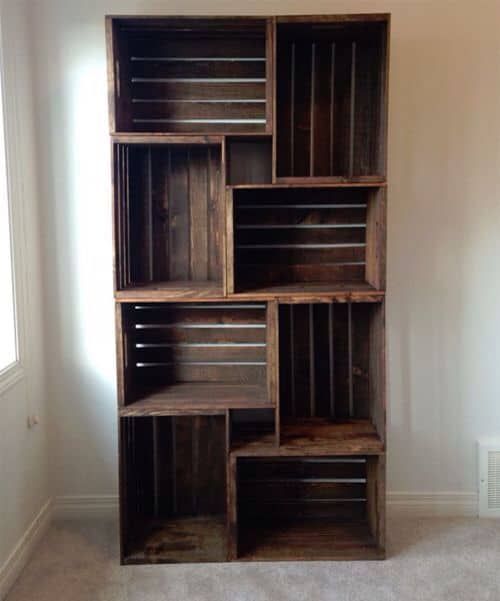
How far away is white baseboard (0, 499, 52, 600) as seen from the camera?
Result: 2141 millimetres

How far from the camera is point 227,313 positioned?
101 inches

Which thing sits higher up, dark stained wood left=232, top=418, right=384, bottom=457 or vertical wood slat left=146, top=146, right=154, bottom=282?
vertical wood slat left=146, top=146, right=154, bottom=282

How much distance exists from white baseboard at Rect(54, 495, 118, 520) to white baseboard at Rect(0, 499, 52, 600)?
0.17ft

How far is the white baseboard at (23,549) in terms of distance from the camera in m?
2.14

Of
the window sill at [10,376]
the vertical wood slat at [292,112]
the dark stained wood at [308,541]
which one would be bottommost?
the dark stained wood at [308,541]

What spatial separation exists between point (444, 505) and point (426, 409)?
1.54 feet

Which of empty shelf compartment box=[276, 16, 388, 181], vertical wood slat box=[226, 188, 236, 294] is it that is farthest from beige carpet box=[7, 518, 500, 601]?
empty shelf compartment box=[276, 16, 388, 181]

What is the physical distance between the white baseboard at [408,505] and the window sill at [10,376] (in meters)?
0.72

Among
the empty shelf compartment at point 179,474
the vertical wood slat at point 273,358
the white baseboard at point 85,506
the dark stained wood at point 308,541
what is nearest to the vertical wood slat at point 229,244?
the vertical wood slat at point 273,358

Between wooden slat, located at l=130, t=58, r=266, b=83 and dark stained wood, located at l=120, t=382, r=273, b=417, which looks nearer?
dark stained wood, located at l=120, t=382, r=273, b=417

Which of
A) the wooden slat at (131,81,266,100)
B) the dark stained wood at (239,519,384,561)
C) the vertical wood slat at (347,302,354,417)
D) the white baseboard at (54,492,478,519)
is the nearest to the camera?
the dark stained wood at (239,519,384,561)

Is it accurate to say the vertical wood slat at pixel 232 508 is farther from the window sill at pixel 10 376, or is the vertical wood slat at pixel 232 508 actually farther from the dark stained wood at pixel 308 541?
the window sill at pixel 10 376

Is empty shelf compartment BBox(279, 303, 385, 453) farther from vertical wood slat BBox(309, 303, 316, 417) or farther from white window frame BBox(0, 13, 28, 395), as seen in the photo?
white window frame BBox(0, 13, 28, 395)

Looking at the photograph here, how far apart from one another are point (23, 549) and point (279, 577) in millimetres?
1039
